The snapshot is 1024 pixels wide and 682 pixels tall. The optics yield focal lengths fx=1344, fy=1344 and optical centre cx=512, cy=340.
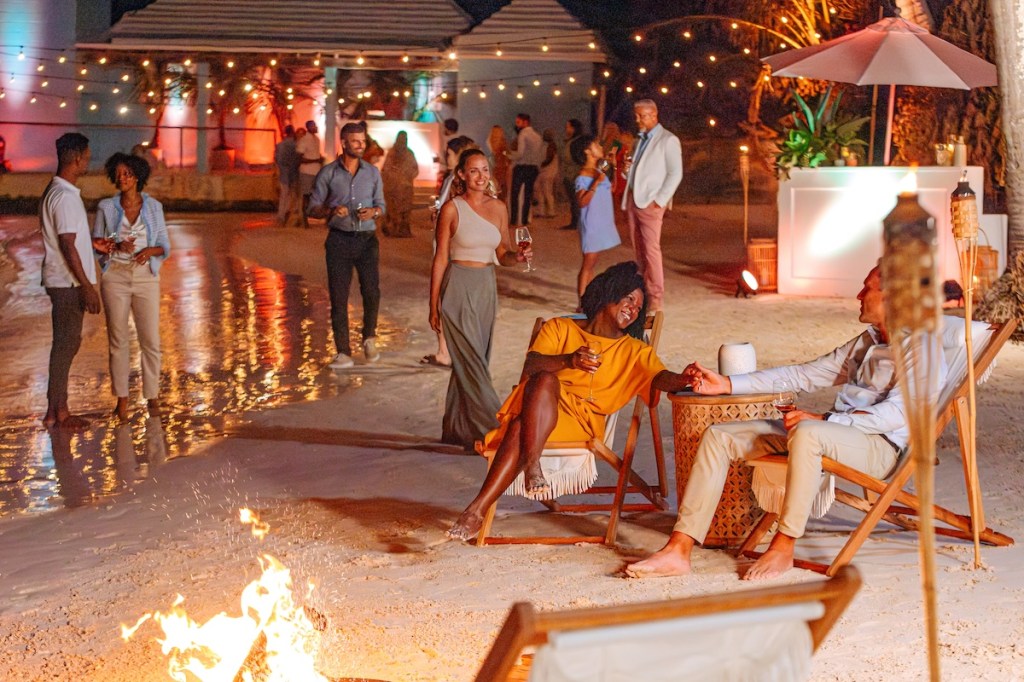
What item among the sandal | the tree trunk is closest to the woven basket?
the tree trunk

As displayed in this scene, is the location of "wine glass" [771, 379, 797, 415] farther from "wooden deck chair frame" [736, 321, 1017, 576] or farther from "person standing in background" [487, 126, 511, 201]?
"person standing in background" [487, 126, 511, 201]

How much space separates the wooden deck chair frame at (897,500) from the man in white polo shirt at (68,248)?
478 centimetres

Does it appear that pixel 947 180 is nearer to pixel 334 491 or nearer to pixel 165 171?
pixel 334 491

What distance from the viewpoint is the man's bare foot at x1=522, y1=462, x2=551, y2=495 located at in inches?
231

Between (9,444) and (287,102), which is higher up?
(287,102)

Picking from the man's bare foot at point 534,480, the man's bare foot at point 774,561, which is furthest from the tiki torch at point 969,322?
the man's bare foot at point 534,480

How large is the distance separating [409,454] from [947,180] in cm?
760

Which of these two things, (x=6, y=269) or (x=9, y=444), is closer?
(x=9, y=444)

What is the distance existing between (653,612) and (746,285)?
1195 cm

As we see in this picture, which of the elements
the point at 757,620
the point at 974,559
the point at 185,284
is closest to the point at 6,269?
the point at 185,284

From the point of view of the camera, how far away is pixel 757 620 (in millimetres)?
2568

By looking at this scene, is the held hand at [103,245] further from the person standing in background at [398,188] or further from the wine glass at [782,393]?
the person standing in background at [398,188]

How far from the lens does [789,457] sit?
526 centimetres

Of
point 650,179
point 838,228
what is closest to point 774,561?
point 650,179
